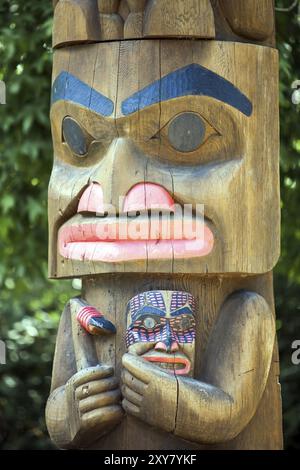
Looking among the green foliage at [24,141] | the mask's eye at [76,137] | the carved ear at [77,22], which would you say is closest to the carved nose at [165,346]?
the mask's eye at [76,137]

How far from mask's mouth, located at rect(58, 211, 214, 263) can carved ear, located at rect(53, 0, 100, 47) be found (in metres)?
0.90

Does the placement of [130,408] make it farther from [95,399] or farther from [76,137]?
[76,137]

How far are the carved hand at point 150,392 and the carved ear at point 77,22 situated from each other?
1.55 metres

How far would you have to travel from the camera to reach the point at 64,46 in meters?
5.19

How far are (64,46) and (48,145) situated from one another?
2.48 meters

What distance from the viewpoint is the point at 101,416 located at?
15.5 ft

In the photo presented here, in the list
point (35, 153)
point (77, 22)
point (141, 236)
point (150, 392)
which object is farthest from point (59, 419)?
point (35, 153)

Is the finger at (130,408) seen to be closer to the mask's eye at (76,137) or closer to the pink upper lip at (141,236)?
the pink upper lip at (141,236)

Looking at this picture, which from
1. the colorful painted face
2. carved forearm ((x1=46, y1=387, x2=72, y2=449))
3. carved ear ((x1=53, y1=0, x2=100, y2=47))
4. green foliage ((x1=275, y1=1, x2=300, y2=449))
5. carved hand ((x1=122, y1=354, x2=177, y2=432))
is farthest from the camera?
green foliage ((x1=275, y1=1, x2=300, y2=449))

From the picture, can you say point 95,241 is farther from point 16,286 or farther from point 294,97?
point 16,286

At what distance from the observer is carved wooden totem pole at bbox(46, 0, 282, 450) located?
475 cm

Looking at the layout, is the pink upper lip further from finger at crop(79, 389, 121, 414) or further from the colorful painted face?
finger at crop(79, 389, 121, 414)

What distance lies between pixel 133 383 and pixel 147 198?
0.85 meters

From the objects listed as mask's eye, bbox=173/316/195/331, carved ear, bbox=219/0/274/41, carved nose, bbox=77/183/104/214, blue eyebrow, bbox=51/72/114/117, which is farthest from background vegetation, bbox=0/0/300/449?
mask's eye, bbox=173/316/195/331
